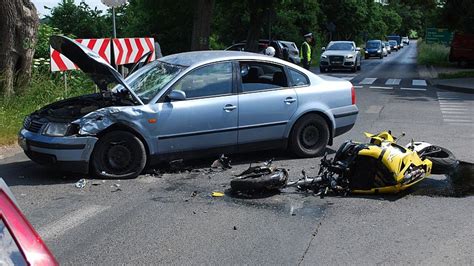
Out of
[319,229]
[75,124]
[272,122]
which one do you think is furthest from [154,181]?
[319,229]

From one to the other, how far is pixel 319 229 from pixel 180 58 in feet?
12.0

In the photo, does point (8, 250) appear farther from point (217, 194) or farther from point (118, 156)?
point (118, 156)

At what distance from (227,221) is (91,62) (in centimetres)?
296

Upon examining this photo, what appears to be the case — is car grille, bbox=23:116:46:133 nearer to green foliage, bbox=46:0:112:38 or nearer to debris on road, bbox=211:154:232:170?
debris on road, bbox=211:154:232:170

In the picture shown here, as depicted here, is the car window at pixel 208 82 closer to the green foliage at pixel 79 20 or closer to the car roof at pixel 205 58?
the car roof at pixel 205 58

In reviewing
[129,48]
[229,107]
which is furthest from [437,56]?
[229,107]

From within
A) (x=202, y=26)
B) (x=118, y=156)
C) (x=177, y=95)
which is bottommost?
(x=118, y=156)

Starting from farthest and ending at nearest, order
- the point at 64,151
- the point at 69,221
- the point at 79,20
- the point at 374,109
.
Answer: the point at 79,20, the point at 374,109, the point at 64,151, the point at 69,221

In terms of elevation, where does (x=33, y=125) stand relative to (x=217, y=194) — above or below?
above

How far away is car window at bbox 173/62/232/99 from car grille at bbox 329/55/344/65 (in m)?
22.7

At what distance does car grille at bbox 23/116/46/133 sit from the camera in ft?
22.1

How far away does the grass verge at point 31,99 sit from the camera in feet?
30.7

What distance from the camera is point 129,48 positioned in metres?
13.4

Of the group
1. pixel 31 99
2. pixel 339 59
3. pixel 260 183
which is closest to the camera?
pixel 260 183
